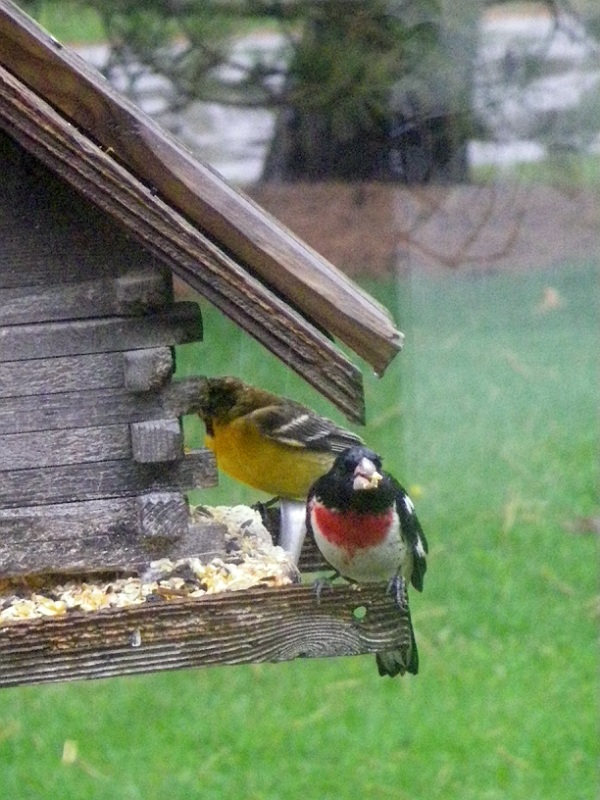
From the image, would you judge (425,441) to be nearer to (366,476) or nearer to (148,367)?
(366,476)

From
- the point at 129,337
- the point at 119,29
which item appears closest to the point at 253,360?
the point at 129,337

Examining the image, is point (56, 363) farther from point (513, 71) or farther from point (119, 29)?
point (513, 71)

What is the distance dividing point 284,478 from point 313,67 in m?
2.14

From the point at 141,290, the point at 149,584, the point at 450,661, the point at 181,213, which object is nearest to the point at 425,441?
the point at 450,661

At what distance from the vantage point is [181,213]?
218cm

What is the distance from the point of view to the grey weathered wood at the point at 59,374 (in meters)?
2.35

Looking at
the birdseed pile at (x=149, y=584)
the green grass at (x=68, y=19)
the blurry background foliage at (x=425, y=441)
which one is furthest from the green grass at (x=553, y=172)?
the birdseed pile at (x=149, y=584)

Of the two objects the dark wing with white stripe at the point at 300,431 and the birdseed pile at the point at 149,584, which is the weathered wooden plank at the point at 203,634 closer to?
the birdseed pile at the point at 149,584

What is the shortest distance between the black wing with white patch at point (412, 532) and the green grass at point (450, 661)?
0.81 meters

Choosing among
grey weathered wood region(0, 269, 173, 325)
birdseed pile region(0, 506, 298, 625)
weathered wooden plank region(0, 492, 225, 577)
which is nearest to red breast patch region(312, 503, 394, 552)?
birdseed pile region(0, 506, 298, 625)

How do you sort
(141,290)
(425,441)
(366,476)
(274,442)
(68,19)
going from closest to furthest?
1. (141,290)
2. (366,476)
3. (274,442)
4. (68,19)
5. (425,441)

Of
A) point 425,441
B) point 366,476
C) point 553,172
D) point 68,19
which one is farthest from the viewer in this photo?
point 425,441

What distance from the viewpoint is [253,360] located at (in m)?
3.60

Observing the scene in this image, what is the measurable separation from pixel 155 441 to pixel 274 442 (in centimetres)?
58
